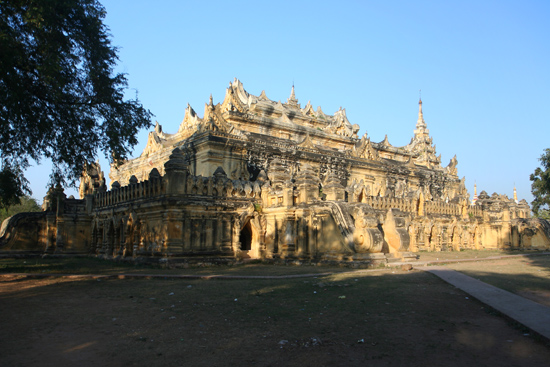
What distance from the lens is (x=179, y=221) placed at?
16500mm

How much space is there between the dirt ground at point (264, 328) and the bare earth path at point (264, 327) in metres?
0.02

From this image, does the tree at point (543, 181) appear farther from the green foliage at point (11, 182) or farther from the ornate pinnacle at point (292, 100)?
the green foliage at point (11, 182)

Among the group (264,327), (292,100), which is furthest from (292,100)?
(264,327)

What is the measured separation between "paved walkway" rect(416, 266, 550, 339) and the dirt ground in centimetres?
22

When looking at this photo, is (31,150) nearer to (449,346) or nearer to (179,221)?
(179,221)

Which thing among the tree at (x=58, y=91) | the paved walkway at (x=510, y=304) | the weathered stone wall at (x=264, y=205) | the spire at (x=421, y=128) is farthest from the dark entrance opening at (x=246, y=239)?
the spire at (x=421, y=128)

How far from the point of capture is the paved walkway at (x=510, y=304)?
6523 mm

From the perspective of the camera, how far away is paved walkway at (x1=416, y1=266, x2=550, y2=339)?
6.52m

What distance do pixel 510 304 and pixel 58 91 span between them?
12285 millimetres

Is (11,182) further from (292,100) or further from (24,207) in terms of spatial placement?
(24,207)

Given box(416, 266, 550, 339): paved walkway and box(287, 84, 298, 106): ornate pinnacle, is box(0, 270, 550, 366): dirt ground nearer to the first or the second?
box(416, 266, 550, 339): paved walkway

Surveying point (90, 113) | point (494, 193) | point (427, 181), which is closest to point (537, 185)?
point (494, 193)

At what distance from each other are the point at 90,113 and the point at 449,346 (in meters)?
13.4

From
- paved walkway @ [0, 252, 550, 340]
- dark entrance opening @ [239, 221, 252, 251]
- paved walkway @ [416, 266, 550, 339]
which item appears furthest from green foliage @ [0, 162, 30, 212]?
paved walkway @ [416, 266, 550, 339]
